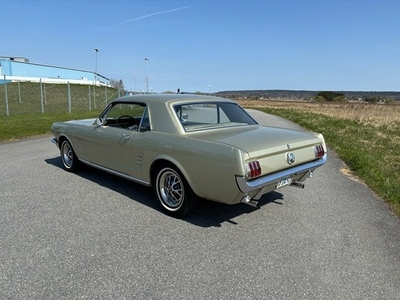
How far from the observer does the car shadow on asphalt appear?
3920 millimetres

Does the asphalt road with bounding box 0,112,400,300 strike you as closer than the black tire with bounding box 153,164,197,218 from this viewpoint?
Yes

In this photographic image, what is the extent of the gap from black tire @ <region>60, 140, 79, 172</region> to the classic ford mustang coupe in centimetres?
56

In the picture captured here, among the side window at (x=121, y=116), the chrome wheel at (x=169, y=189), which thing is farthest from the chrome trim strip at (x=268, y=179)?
the side window at (x=121, y=116)

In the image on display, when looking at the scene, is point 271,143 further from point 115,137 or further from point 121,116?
point 121,116

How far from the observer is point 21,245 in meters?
3.17

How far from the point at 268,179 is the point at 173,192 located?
127cm

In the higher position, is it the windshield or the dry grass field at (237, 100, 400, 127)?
the windshield

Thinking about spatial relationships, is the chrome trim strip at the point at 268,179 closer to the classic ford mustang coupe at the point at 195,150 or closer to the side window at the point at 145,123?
the classic ford mustang coupe at the point at 195,150

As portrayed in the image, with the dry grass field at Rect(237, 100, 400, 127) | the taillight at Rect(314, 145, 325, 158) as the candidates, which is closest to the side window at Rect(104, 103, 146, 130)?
the taillight at Rect(314, 145, 325, 158)

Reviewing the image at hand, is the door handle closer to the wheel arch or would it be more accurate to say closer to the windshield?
the wheel arch

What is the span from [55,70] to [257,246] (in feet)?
250

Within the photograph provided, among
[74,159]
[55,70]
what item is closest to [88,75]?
[55,70]

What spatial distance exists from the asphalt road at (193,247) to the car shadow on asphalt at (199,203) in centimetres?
2

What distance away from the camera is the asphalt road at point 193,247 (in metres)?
2.54
